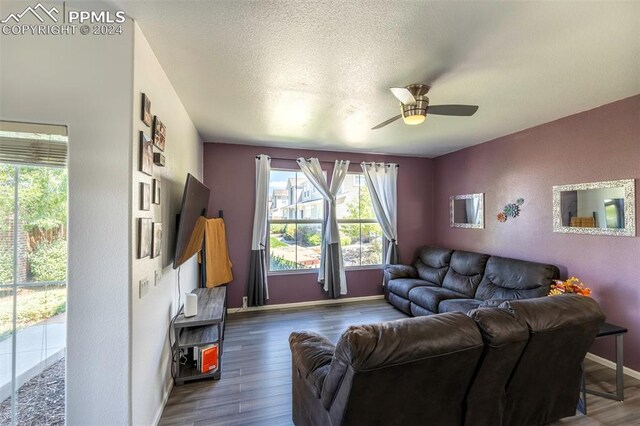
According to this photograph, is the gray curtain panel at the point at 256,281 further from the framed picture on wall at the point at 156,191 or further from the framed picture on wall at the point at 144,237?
the framed picture on wall at the point at 144,237

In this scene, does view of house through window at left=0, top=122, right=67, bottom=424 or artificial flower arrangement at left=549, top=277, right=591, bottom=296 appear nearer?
view of house through window at left=0, top=122, right=67, bottom=424

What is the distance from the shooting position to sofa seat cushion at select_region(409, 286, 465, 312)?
11.9ft

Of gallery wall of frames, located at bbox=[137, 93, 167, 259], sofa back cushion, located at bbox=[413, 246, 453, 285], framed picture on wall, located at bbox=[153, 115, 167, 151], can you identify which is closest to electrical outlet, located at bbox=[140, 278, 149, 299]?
gallery wall of frames, located at bbox=[137, 93, 167, 259]

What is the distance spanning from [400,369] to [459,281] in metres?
3.25

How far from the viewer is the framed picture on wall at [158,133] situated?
A: 1.96 meters

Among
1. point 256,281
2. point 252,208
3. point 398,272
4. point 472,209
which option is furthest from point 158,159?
point 472,209

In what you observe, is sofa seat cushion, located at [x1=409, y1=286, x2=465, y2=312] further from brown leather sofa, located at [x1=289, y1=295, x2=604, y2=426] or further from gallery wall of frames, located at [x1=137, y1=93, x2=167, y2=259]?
gallery wall of frames, located at [x1=137, y1=93, x2=167, y2=259]

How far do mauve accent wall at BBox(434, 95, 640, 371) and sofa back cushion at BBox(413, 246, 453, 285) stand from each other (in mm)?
447

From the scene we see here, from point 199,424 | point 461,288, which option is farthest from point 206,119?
point 461,288

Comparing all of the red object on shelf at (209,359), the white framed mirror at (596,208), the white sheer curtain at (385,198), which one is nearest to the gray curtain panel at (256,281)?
the red object on shelf at (209,359)

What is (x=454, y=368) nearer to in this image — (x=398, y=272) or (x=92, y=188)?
(x=92, y=188)

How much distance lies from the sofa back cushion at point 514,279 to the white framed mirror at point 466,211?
784mm

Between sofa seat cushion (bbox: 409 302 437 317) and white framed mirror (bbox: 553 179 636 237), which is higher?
white framed mirror (bbox: 553 179 636 237)

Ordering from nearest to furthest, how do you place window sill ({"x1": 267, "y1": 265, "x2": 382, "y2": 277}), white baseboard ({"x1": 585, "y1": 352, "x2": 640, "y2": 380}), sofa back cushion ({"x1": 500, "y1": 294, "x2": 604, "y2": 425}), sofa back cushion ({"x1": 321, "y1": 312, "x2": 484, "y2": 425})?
sofa back cushion ({"x1": 321, "y1": 312, "x2": 484, "y2": 425}) < sofa back cushion ({"x1": 500, "y1": 294, "x2": 604, "y2": 425}) < white baseboard ({"x1": 585, "y1": 352, "x2": 640, "y2": 380}) < window sill ({"x1": 267, "y1": 265, "x2": 382, "y2": 277})
